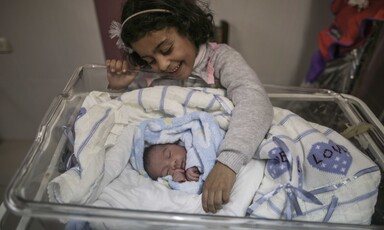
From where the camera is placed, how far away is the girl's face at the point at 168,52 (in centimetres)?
84

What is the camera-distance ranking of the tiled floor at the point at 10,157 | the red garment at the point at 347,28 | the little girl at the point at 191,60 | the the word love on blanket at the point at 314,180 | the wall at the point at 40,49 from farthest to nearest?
the tiled floor at the point at 10,157, the wall at the point at 40,49, the red garment at the point at 347,28, the little girl at the point at 191,60, the the word love on blanket at the point at 314,180

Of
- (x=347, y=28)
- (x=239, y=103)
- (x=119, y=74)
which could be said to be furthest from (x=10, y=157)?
(x=347, y=28)

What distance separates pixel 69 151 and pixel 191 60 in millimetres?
430

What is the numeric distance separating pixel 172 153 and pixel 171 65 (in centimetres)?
26

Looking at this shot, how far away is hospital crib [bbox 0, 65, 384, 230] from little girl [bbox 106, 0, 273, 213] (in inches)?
4.9

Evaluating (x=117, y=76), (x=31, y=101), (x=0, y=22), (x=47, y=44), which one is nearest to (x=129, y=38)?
(x=117, y=76)

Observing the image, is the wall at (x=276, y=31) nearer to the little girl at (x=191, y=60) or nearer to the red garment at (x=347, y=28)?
the red garment at (x=347, y=28)

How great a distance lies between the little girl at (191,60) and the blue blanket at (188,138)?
5 cm

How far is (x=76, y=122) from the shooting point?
0.75 metres

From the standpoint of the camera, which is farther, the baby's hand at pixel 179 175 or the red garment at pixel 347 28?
the red garment at pixel 347 28

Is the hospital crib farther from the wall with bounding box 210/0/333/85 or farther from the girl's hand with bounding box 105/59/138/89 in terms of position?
the wall with bounding box 210/0/333/85

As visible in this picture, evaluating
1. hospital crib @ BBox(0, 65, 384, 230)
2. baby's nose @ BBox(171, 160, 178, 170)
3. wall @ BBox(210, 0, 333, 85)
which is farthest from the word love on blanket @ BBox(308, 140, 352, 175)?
wall @ BBox(210, 0, 333, 85)

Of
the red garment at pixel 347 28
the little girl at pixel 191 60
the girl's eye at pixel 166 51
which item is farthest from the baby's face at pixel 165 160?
the red garment at pixel 347 28

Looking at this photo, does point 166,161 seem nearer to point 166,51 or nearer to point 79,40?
point 166,51
